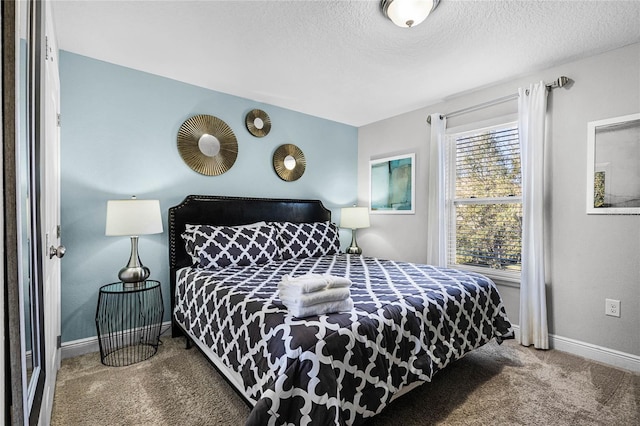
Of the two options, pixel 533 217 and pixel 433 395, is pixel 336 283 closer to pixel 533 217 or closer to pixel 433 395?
pixel 433 395

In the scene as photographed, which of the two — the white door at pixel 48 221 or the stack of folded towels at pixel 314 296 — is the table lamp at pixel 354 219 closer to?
the stack of folded towels at pixel 314 296

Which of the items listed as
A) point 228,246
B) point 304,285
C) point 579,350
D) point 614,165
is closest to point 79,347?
point 228,246

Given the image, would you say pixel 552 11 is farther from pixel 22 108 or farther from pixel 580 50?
pixel 22 108

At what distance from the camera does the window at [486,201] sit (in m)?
Result: 3.02

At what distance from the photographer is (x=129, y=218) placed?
7.73 ft

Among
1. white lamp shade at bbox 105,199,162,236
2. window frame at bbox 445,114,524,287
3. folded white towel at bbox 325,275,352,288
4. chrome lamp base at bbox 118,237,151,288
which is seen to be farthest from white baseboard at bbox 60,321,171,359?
window frame at bbox 445,114,524,287

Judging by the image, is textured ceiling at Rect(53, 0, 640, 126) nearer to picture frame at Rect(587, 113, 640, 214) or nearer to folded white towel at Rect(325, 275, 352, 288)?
picture frame at Rect(587, 113, 640, 214)

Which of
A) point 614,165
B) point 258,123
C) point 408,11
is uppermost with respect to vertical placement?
point 408,11

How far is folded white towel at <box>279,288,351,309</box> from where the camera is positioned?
1526mm

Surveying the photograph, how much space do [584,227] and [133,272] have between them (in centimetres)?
362

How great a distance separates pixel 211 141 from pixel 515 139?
2.95m

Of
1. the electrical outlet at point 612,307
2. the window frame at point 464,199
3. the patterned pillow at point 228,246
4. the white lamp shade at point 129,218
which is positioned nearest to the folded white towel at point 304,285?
the patterned pillow at point 228,246

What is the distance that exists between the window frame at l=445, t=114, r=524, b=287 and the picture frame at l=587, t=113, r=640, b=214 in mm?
558

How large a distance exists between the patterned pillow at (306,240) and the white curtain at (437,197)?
1.06m
